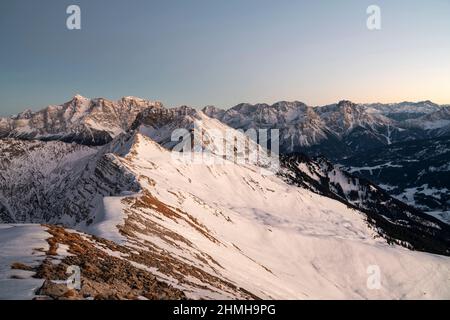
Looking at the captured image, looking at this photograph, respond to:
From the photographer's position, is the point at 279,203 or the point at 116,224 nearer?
the point at 116,224

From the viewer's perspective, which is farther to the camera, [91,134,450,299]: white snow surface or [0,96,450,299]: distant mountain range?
[91,134,450,299]: white snow surface

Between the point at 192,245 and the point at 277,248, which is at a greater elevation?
the point at 192,245

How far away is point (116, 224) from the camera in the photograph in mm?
45594

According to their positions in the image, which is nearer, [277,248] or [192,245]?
[192,245]

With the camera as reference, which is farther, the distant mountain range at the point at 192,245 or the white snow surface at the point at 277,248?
the white snow surface at the point at 277,248

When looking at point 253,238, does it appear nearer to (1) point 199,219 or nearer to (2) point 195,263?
(1) point 199,219

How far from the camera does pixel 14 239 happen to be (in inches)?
1055

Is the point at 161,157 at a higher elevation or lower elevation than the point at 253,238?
higher

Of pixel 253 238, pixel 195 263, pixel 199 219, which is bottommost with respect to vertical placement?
pixel 253 238

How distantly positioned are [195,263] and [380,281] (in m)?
86.0
